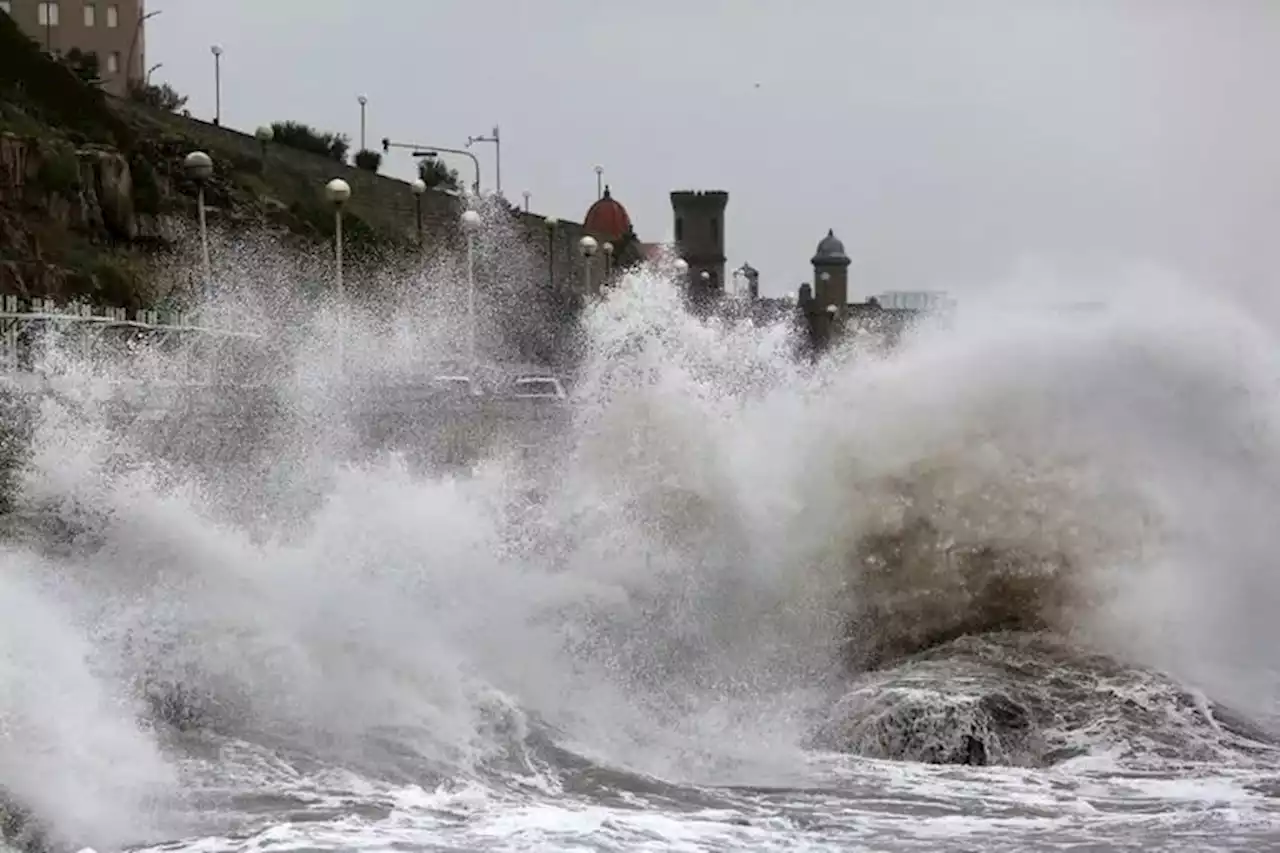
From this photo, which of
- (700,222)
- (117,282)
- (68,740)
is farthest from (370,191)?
(68,740)

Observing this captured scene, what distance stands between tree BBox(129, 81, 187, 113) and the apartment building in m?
2.05

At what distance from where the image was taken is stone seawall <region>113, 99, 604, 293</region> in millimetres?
52531

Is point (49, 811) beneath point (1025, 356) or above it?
beneath

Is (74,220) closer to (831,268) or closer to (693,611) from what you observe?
(693,611)

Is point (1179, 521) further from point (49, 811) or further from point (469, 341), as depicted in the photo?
point (469, 341)

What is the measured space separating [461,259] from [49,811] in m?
40.2

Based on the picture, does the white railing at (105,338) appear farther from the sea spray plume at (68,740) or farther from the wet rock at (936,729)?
the wet rock at (936,729)

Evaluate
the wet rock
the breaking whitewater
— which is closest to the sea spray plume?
the breaking whitewater

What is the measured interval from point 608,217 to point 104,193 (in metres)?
50.1

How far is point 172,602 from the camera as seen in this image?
1167 centimetres

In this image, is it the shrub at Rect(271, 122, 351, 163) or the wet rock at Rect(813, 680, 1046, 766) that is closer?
the wet rock at Rect(813, 680, 1046, 766)

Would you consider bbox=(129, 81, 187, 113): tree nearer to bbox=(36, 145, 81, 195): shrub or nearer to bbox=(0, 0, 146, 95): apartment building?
bbox=(0, 0, 146, 95): apartment building

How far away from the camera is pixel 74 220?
118 feet

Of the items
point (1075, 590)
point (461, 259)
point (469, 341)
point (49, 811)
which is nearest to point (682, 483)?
point (1075, 590)
